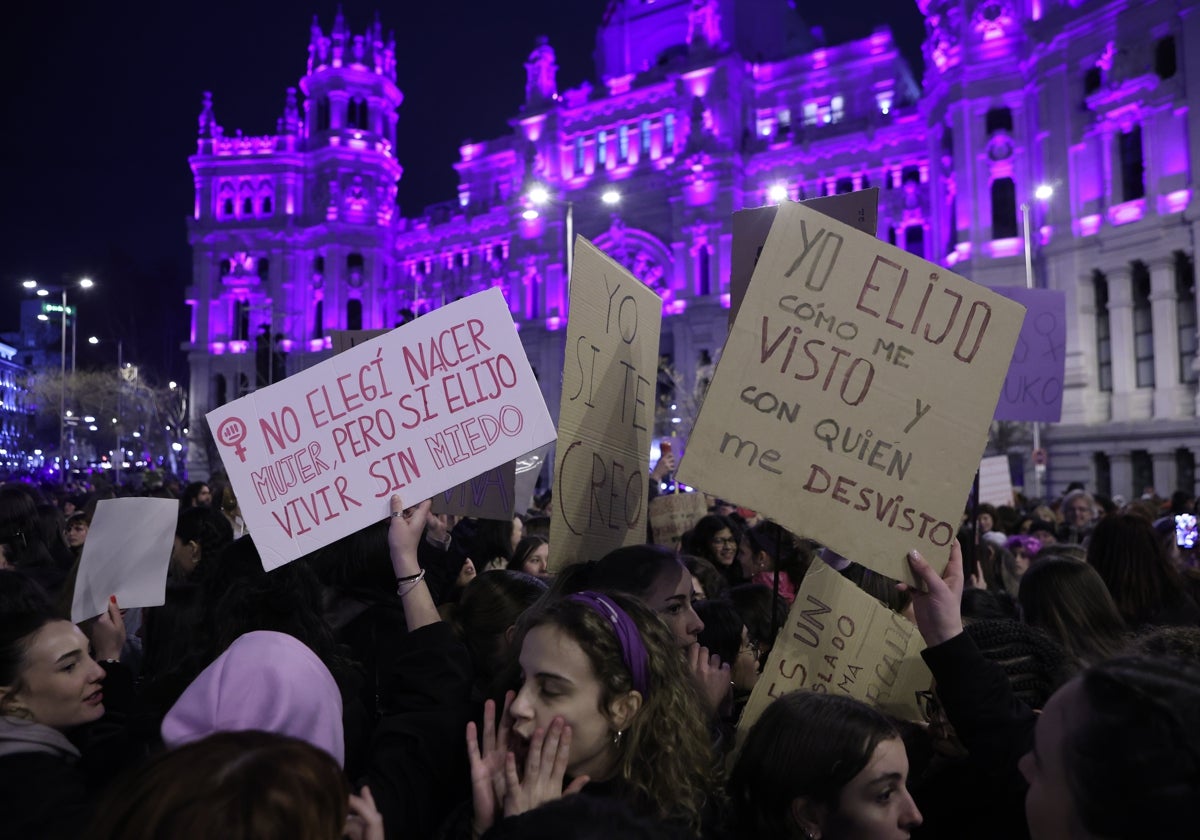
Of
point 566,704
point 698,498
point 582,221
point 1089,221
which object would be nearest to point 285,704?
point 566,704

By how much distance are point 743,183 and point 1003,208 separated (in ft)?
58.5

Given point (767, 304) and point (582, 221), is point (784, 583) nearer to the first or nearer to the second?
point (767, 304)

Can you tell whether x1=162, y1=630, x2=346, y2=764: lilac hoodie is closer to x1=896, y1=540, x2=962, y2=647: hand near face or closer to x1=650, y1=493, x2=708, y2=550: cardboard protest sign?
x1=896, y1=540, x2=962, y2=647: hand near face

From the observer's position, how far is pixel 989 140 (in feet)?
107

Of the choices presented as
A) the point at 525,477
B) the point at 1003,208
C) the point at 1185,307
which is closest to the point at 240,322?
the point at 1003,208

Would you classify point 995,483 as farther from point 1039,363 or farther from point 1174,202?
point 1174,202

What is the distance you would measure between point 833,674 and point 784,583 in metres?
3.04

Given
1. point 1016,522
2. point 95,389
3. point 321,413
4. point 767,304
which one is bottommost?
point 1016,522

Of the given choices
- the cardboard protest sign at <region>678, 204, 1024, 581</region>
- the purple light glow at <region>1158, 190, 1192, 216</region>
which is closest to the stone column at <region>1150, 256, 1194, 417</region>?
the purple light glow at <region>1158, 190, 1192, 216</region>

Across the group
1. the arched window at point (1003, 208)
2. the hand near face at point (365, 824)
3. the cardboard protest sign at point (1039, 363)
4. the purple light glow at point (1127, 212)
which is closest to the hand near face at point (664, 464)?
the cardboard protest sign at point (1039, 363)

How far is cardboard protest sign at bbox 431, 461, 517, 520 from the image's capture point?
15.3ft

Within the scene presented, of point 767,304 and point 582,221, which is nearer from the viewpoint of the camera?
point 767,304

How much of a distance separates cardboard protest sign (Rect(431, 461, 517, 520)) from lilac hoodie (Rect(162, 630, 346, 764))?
2.17 m

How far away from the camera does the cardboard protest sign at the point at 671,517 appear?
25.9ft
